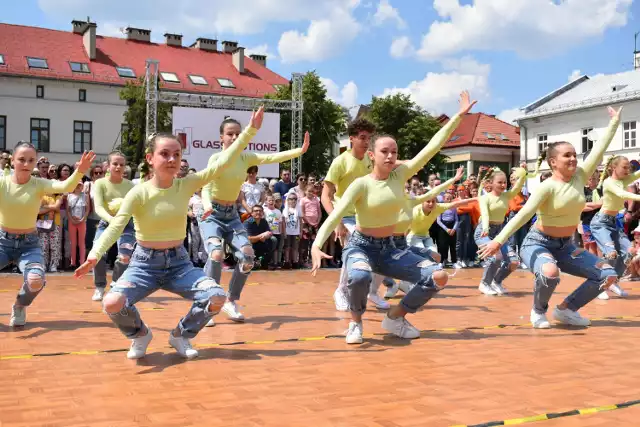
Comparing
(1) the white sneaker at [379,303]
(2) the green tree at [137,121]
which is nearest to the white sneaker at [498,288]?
(1) the white sneaker at [379,303]

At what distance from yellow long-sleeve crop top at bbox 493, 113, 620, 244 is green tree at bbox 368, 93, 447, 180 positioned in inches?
1769

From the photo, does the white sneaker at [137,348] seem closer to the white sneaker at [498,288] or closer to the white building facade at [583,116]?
the white sneaker at [498,288]

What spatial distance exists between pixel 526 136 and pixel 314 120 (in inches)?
652

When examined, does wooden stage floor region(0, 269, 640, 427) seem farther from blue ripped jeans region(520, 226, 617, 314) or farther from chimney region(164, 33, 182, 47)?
chimney region(164, 33, 182, 47)

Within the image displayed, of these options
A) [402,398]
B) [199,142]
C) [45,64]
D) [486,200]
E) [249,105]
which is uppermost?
[45,64]

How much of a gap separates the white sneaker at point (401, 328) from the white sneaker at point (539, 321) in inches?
56.3

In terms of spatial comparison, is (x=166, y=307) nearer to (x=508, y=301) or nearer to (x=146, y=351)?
(x=146, y=351)

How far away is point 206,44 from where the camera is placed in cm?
6153

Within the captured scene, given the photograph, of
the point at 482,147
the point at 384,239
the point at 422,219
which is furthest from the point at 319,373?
the point at 482,147

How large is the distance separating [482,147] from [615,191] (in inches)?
1977

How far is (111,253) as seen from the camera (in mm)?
14273

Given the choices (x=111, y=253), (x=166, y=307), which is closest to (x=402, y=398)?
(x=166, y=307)

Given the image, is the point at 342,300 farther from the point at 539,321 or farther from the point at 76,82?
the point at 76,82

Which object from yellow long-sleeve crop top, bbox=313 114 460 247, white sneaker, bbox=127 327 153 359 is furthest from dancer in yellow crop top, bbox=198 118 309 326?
white sneaker, bbox=127 327 153 359
